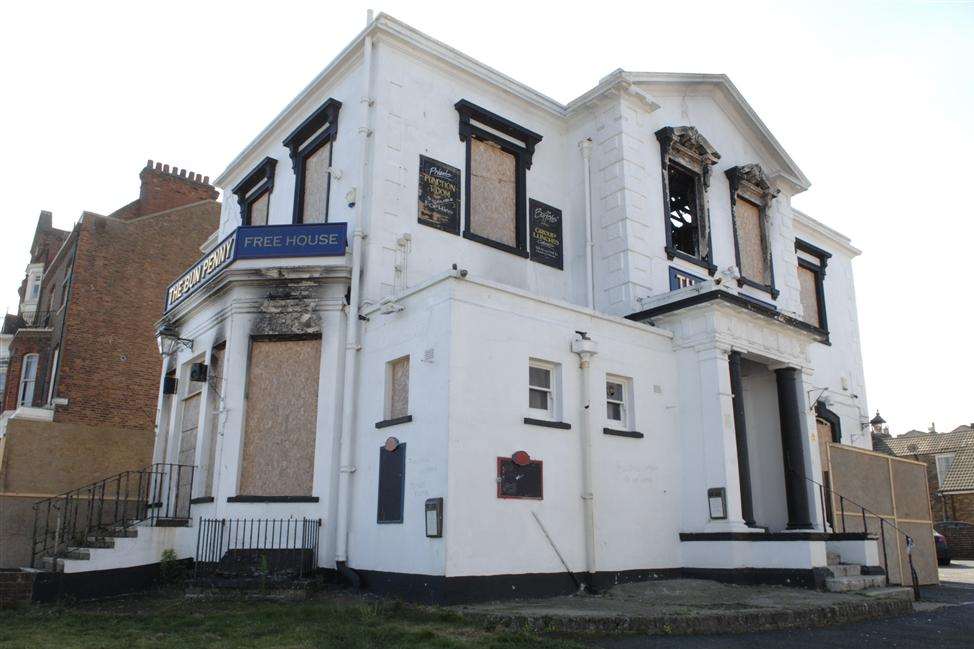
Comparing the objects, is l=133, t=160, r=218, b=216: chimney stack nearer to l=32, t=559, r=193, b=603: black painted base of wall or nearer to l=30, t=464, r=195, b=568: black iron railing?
l=30, t=464, r=195, b=568: black iron railing

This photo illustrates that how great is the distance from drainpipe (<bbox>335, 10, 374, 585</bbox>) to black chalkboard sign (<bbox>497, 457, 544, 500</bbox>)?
9.18 feet

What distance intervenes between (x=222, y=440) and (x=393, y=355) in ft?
11.5

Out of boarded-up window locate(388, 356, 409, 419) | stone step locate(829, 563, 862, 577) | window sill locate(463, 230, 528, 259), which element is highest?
window sill locate(463, 230, 528, 259)

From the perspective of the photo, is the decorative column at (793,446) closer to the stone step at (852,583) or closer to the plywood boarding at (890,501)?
the plywood boarding at (890,501)

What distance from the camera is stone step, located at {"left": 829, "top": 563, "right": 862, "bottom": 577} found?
13580 millimetres

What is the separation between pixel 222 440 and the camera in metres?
13.9

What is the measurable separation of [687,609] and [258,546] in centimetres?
693

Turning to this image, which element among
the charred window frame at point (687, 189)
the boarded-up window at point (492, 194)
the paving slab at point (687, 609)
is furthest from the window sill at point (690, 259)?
the paving slab at point (687, 609)

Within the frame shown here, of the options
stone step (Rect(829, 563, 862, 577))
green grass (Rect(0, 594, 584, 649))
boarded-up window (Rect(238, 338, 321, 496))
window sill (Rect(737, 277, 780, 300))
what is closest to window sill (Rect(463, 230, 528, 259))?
boarded-up window (Rect(238, 338, 321, 496))

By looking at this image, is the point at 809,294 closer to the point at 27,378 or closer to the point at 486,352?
the point at 486,352

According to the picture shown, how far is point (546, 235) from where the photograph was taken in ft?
57.5

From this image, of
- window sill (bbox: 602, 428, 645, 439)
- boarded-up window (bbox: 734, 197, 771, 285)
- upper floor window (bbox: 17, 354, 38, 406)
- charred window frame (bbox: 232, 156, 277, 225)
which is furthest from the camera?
upper floor window (bbox: 17, 354, 38, 406)

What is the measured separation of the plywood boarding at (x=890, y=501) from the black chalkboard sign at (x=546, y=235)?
6.98 m

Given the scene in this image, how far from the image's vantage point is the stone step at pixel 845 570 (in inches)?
535
